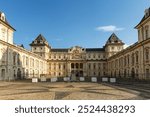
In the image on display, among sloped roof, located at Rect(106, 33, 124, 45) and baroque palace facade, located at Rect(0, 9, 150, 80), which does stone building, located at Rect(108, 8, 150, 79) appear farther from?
sloped roof, located at Rect(106, 33, 124, 45)

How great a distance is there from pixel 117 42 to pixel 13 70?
54.3 m

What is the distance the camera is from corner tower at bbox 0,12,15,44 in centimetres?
3494

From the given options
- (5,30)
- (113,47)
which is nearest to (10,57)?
(5,30)

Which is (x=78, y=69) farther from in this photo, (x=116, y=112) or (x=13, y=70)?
(x=116, y=112)

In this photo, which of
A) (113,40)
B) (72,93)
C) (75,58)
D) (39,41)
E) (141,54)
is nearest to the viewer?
(72,93)

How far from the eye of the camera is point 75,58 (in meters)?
83.9

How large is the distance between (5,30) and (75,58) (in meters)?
49.6

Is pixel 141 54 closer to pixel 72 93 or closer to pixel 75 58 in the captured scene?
pixel 72 93

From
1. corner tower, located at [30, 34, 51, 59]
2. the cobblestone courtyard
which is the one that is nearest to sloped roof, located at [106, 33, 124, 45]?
corner tower, located at [30, 34, 51, 59]

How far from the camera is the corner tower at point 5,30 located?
3494 centimetres

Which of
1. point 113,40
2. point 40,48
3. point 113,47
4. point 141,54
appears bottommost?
point 141,54

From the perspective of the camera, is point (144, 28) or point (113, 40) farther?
point (113, 40)

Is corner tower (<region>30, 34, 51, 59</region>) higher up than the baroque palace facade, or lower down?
higher up

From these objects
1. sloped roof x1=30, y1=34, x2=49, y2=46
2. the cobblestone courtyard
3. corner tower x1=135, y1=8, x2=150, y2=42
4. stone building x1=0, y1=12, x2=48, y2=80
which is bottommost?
the cobblestone courtyard
